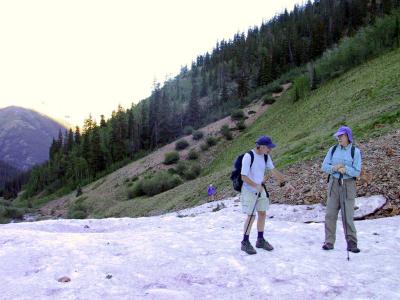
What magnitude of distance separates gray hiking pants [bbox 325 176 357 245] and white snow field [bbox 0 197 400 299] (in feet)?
1.27

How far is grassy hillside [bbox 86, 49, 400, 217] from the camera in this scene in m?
21.6

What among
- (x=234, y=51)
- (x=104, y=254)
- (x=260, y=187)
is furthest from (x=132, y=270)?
(x=234, y=51)

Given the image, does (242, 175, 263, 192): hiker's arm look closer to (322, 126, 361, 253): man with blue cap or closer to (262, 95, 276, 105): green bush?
(322, 126, 361, 253): man with blue cap

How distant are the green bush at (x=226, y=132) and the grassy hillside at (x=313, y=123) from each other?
1.44 metres

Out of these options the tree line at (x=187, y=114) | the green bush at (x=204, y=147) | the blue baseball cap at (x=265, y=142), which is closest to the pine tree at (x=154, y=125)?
the tree line at (x=187, y=114)

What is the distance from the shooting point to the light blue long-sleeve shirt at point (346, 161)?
7785 mm

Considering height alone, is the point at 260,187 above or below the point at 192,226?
above

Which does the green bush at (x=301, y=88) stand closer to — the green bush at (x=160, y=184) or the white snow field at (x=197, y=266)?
the green bush at (x=160, y=184)

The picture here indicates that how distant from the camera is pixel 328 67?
171ft

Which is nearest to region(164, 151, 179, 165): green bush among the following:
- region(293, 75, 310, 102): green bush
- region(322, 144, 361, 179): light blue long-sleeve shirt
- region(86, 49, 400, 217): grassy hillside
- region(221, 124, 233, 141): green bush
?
region(86, 49, 400, 217): grassy hillside

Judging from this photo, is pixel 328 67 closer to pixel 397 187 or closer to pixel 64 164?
pixel 397 187

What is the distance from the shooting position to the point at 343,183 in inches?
313

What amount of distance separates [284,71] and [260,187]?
8453 cm

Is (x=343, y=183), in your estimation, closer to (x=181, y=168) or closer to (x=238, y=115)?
(x=181, y=168)
